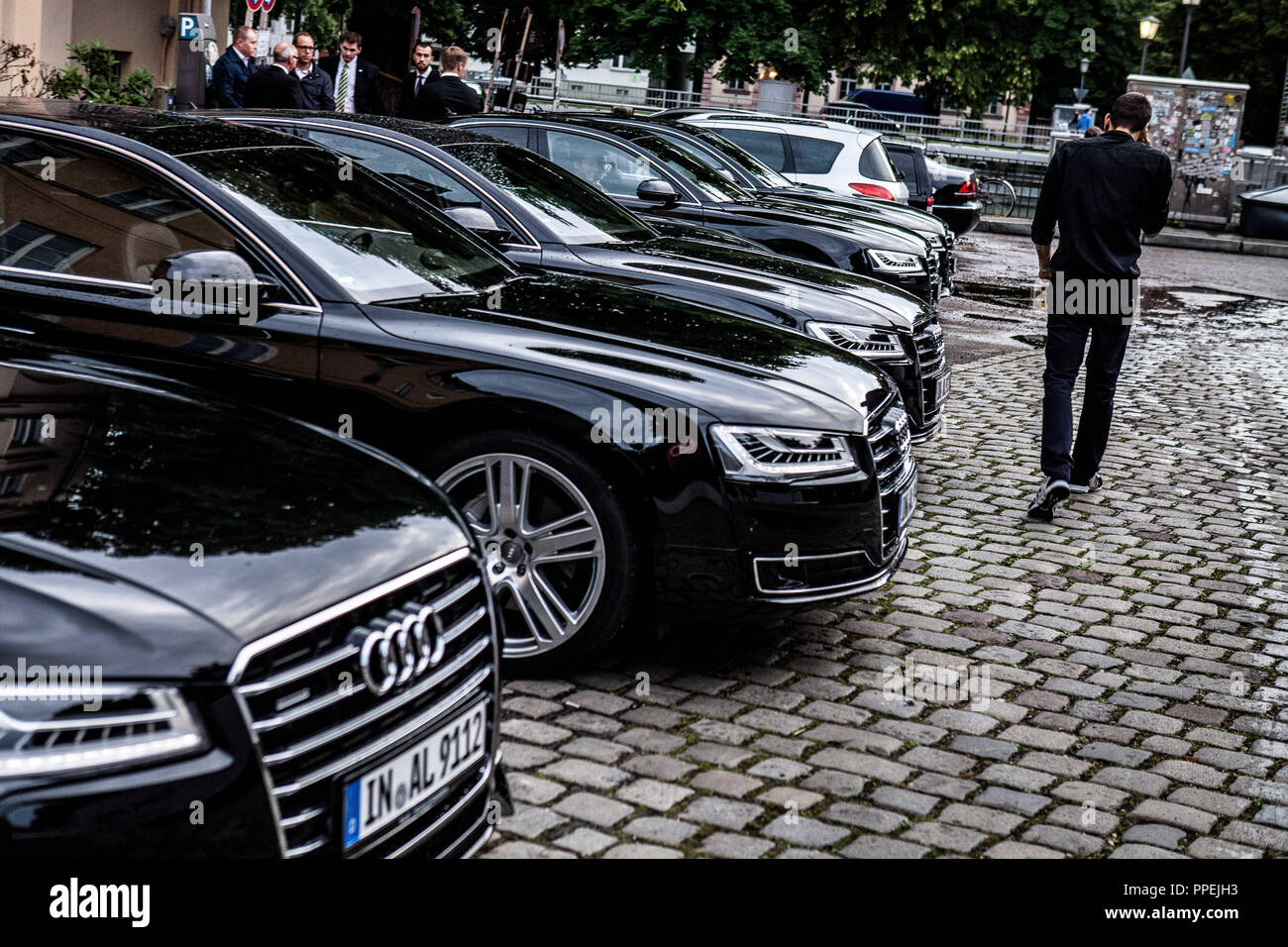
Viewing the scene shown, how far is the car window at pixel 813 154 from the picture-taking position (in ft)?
55.1

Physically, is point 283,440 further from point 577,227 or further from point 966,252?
point 966,252

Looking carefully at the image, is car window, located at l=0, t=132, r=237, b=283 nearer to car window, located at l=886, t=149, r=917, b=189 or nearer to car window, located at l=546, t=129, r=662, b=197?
car window, located at l=546, t=129, r=662, b=197

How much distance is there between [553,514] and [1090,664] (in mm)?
2177

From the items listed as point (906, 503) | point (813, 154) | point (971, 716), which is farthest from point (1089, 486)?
point (813, 154)

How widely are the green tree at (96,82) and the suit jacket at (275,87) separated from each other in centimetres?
133

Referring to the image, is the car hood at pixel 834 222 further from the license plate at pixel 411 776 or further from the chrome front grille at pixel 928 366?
the license plate at pixel 411 776

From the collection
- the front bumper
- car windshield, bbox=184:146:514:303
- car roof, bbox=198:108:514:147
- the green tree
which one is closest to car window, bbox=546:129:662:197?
car roof, bbox=198:108:514:147

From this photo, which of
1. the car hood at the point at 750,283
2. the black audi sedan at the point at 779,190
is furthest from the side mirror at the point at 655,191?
the black audi sedan at the point at 779,190

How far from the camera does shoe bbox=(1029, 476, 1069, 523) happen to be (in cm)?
748

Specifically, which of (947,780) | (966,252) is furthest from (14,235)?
(966,252)

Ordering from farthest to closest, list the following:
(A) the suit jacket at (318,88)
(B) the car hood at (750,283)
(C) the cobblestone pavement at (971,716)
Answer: (A) the suit jacket at (318,88) → (B) the car hood at (750,283) → (C) the cobblestone pavement at (971,716)

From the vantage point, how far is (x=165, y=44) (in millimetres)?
21141

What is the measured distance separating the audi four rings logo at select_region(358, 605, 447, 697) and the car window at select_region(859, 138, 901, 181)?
48.6ft
